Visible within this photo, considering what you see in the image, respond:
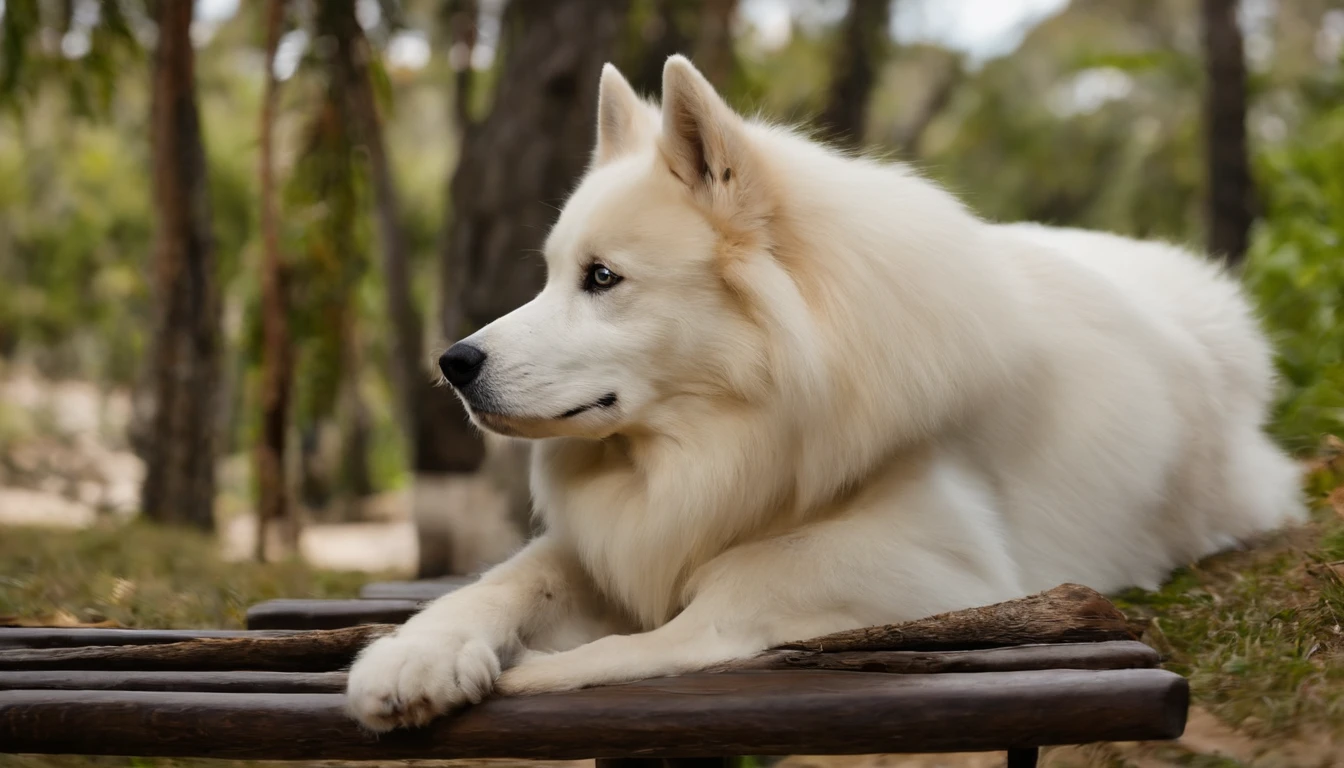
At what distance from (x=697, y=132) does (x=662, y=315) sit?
45 cm

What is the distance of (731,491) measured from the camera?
2.78 m

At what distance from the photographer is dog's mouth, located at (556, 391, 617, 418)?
9.15ft

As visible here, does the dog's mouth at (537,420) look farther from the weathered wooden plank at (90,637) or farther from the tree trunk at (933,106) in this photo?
the tree trunk at (933,106)

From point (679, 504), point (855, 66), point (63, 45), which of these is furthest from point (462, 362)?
point (855, 66)

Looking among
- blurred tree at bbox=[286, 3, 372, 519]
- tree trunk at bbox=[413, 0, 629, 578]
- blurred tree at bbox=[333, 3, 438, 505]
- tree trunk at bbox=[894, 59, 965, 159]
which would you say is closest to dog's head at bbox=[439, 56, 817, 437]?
blurred tree at bbox=[333, 3, 438, 505]

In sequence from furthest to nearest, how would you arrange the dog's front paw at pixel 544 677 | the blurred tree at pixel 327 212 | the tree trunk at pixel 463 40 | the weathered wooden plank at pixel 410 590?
the tree trunk at pixel 463 40 < the blurred tree at pixel 327 212 < the weathered wooden plank at pixel 410 590 < the dog's front paw at pixel 544 677

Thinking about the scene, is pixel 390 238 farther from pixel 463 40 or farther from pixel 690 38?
pixel 690 38

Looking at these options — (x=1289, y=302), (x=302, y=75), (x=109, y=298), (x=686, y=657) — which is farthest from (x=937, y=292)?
(x=109, y=298)

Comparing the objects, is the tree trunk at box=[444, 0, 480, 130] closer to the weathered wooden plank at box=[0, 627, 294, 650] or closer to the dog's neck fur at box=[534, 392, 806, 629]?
the weathered wooden plank at box=[0, 627, 294, 650]

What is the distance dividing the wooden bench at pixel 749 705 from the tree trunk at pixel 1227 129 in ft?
25.7

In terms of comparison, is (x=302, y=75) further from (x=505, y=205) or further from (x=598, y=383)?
(x=598, y=383)

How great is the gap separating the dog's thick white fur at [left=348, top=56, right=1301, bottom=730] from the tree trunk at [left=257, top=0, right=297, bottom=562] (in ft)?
18.4

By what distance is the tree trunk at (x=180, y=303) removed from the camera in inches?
311

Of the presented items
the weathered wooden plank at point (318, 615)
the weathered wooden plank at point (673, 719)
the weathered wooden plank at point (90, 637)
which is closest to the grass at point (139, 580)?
the weathered wooden plank at point (318, 615)
